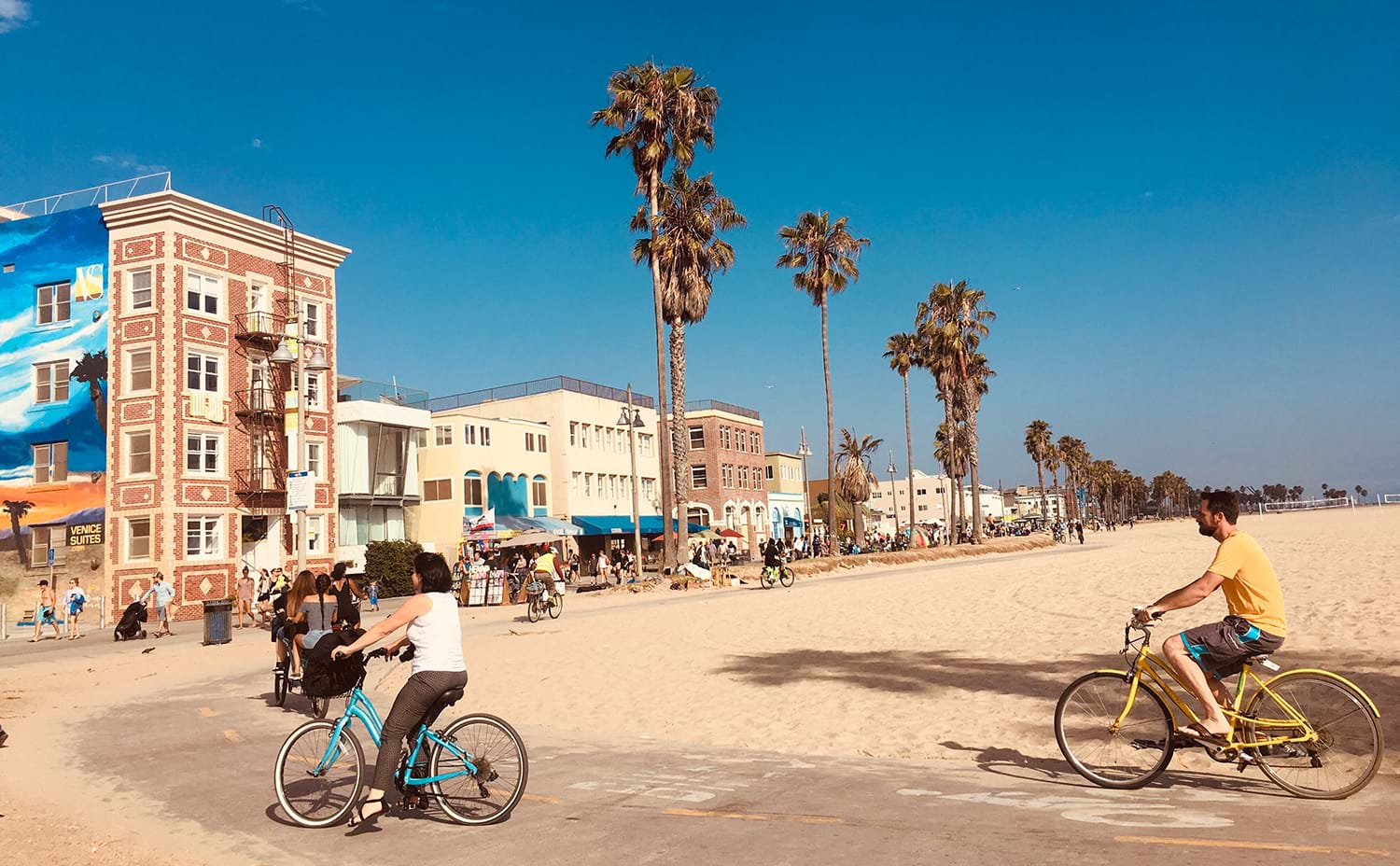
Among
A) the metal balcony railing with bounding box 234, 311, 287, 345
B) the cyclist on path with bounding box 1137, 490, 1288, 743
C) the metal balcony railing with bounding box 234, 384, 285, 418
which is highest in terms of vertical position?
the metal balcony railing with bounding box 234, 311, 287, 345

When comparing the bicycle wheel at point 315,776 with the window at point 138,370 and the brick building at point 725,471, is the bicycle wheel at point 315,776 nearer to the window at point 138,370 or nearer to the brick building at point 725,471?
the window at point 138,370

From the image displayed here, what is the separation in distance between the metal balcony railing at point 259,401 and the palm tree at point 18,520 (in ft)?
26.8

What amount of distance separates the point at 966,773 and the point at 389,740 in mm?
4163

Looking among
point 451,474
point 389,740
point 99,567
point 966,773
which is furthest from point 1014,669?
point 451,474

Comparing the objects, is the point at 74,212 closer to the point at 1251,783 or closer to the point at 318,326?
the point at 318,326

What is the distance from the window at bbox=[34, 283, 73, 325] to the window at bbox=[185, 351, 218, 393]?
17.4 ft

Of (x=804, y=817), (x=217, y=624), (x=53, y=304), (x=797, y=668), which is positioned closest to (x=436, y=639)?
(x=804, y=817)

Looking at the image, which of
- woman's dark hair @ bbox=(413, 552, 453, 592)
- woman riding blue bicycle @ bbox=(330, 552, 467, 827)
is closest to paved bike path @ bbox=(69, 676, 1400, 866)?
woman riding blue bicycle @ bbox=(330, 552, 467, 827)

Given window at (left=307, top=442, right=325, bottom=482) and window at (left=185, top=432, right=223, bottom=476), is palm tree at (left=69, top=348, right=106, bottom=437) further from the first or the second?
window at (left=307, top=442, right=325, bottom=482)

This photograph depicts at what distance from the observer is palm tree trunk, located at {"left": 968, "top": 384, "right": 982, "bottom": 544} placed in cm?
6431

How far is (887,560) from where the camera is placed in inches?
1971

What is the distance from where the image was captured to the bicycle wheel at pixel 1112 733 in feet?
21.5

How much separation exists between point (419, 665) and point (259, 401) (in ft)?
119

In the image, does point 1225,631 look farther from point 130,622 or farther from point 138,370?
point 138,370
